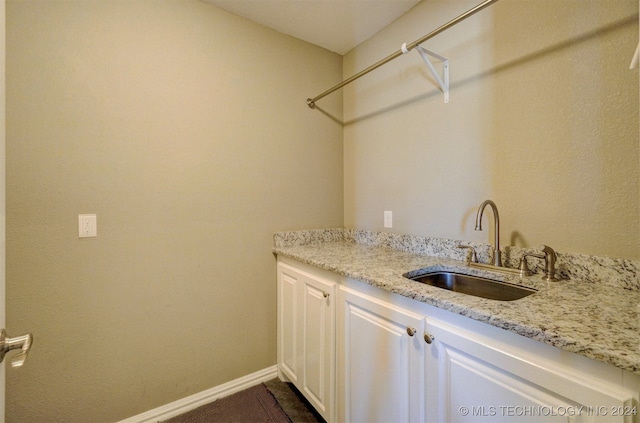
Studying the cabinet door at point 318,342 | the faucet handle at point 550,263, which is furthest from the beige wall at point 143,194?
the faucet handle at point 550,263

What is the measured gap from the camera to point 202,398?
5.35ft

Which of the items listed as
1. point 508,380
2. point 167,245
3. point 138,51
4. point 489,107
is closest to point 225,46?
point 138,51

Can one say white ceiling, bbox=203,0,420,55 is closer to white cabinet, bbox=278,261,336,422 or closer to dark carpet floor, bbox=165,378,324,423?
white cabinet, bbox=278,261,336,422

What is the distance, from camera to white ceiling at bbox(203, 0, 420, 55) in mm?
1651

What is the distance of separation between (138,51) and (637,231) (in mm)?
2297

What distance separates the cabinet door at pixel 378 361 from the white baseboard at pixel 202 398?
0.70m

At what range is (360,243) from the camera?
207 cm

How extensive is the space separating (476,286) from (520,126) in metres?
0.76

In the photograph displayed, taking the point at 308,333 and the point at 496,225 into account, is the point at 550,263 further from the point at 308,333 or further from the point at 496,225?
the point at 308,333

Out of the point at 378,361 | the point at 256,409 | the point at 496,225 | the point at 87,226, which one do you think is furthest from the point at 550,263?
the point at 87,226

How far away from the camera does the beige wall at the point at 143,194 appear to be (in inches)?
48.3

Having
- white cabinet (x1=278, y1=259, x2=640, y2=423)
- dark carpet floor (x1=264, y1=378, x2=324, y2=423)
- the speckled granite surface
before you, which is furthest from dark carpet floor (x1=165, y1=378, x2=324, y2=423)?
the speckled granite surface

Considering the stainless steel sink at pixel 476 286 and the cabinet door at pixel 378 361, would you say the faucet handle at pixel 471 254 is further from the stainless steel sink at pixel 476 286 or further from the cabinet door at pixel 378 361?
the cabinet door at pixel 378 361

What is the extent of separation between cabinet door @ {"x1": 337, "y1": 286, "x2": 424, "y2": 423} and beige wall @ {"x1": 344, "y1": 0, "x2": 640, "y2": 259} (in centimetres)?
69
